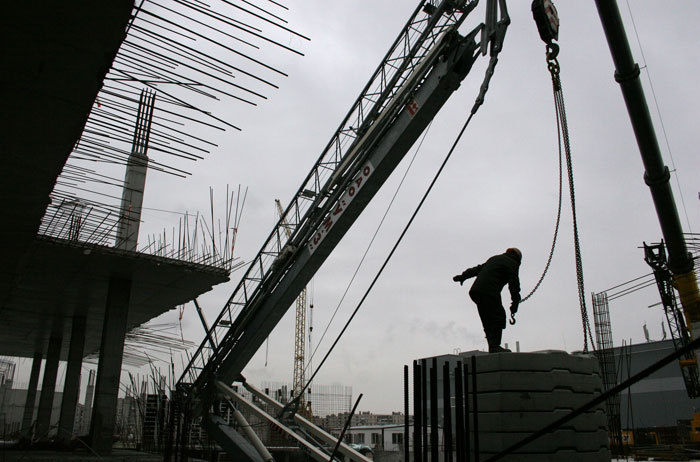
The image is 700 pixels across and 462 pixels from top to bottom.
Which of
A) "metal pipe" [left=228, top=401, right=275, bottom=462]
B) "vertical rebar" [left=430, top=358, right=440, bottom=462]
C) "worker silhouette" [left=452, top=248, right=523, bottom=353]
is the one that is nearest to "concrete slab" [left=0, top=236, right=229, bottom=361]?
"metal pipe" [left=228, top=401, right=275, bottom=462]

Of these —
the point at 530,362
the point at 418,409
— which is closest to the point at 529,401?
the point at 530,362

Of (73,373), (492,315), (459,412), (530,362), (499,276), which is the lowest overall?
(459,412)

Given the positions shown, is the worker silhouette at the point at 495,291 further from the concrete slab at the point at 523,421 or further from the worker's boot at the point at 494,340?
the concrete slab at the point at 523,421

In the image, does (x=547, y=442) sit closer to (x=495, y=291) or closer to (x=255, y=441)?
(x=495, y=291)

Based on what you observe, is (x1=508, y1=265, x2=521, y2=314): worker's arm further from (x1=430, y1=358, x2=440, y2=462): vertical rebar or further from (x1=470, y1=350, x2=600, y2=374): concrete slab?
(x1=430, y1=358, x2=440, y2=462): vertical rebar

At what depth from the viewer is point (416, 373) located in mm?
6559

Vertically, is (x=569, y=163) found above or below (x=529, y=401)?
above

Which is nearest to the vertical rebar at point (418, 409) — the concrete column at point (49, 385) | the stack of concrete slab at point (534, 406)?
the stack of concrete slab at point (534, 406)

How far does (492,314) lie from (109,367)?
40.5 feet

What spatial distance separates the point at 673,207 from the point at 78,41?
14.0 metres

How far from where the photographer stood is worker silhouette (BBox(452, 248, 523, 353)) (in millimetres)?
7270

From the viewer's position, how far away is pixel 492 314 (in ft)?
23.9

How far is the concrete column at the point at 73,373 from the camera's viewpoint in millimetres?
20516

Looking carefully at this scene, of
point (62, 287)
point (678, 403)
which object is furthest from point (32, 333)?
point (678, 403)
